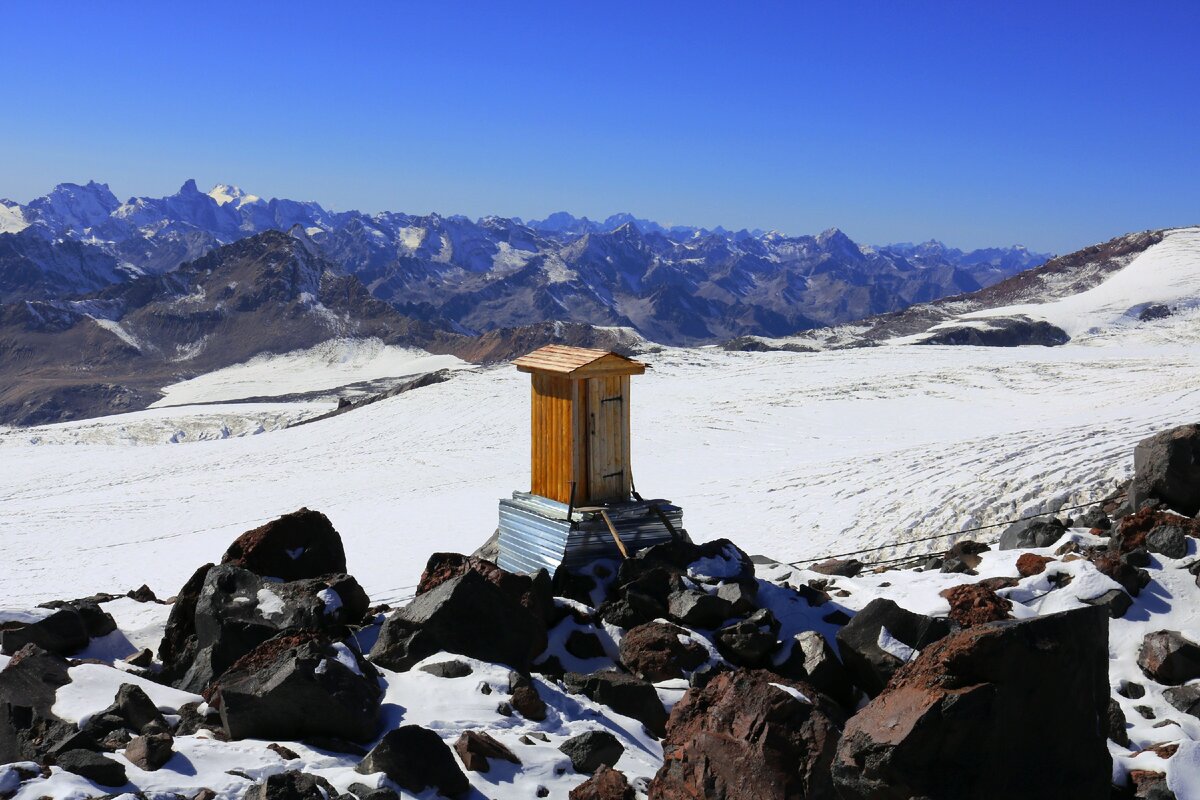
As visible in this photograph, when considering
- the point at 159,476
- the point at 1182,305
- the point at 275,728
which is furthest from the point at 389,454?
the point at 1182,305

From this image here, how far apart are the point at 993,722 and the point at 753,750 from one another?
1249 millimetres

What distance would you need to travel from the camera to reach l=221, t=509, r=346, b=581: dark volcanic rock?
9414 millimetres

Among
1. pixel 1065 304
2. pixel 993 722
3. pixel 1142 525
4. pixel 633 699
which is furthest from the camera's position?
pixel 1065 304

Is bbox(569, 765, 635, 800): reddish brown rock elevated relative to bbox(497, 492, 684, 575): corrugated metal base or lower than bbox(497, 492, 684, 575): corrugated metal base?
lower

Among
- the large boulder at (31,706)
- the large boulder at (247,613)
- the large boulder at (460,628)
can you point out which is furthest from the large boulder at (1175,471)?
the large boulder at (31,706)

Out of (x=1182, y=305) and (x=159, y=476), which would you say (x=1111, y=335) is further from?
(x=159, y=476)

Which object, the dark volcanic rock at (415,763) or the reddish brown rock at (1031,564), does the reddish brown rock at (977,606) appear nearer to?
the reddish brown rock at (1031,564)

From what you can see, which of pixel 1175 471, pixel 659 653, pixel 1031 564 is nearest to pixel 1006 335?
pixel 1175 471

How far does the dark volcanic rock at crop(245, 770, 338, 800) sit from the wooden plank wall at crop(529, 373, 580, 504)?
569 cm

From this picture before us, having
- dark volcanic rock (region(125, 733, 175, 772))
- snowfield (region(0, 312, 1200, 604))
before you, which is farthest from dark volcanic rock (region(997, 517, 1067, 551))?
dark volcanic rock (region(125, 733, 175, 772))

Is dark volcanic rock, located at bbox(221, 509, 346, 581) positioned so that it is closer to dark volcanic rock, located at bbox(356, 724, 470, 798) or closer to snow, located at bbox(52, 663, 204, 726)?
snow, located at bbox(52, 663, 204, 726)

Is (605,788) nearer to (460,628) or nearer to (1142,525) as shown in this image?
(460,628)

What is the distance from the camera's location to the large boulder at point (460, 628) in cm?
789

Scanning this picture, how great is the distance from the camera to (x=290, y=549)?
376 inches
